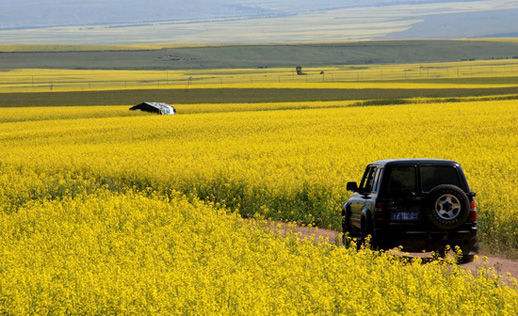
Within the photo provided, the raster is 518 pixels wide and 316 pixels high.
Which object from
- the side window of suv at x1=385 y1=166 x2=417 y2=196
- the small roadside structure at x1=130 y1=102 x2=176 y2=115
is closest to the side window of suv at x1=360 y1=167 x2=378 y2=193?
the side window of suv at x1=385 y1=166 x2=417 y2=196

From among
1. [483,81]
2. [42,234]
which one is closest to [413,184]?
[42,234]

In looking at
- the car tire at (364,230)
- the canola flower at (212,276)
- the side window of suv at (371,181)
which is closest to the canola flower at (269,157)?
the side window of suv at (371,181)

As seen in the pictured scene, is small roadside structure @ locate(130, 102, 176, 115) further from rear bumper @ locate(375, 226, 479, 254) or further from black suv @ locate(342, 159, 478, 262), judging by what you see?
rear bumper @ locate(375, 226, 479, 254)

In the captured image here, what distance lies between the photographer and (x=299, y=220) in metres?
21.8

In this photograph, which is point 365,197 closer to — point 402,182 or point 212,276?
point 402,182

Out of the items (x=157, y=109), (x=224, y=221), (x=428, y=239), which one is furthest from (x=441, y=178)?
(x=157, y=109)

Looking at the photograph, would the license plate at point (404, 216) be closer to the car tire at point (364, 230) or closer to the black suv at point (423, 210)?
the black suv at point (423, 210)

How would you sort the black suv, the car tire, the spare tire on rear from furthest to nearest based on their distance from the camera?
the car tire < the black suv < the spare tire on rear

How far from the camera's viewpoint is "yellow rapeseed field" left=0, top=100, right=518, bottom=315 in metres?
11.5

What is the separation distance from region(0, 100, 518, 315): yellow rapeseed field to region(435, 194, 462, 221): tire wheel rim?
1.06 metres

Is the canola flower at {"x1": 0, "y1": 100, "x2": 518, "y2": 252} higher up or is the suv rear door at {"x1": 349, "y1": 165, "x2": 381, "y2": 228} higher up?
the suv rear door at {"x1": 349, "y1": 165, "x2": 381, "y2": 228}

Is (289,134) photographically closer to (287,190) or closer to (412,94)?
(287,190)

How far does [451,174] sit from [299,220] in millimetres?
5709

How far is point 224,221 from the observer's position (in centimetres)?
1933
